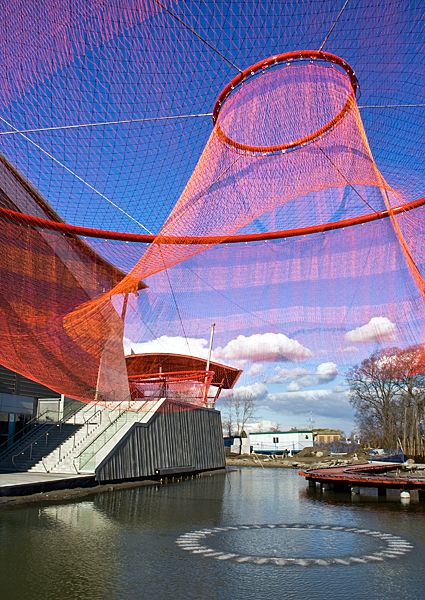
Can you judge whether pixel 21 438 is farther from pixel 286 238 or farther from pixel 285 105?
pixel 285 105

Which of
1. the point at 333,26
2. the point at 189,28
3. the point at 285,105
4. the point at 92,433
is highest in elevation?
the point at 285,105

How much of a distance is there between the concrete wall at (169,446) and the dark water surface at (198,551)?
4.24m

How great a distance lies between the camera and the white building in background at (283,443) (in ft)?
190

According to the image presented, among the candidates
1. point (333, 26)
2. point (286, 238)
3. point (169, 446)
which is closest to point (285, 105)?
point (333, 26)

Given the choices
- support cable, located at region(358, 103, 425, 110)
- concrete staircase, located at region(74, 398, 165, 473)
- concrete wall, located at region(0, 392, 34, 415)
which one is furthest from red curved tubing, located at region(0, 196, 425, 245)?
concrete wall, located at region(0, 392, 34, 415)

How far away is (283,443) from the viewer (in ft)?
197

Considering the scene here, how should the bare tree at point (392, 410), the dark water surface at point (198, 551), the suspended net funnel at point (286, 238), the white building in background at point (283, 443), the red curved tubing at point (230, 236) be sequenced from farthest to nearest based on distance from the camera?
the white building in background at point (283, 443) < the bare tree at point (392, 410) < the red curved tubing at point (230, 236) < the suspended net funnel at point (286, 238) < the dark water surface at point (198, 551)

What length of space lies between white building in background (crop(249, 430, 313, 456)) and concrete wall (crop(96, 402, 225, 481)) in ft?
94.0

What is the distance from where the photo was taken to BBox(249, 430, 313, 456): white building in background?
2286 inches

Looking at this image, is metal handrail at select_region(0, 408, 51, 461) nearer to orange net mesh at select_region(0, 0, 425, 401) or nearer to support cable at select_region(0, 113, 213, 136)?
orange net mesh at select_region(0, 0, 425, 401)

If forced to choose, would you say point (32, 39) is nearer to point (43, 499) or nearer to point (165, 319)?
point (165, 319)

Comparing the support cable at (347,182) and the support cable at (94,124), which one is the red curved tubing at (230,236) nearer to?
the support cable at (347,182)

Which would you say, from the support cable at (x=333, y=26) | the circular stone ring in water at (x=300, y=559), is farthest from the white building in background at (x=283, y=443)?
the support cable at (x=333, y=26)

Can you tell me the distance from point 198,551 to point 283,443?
53.4 metres
